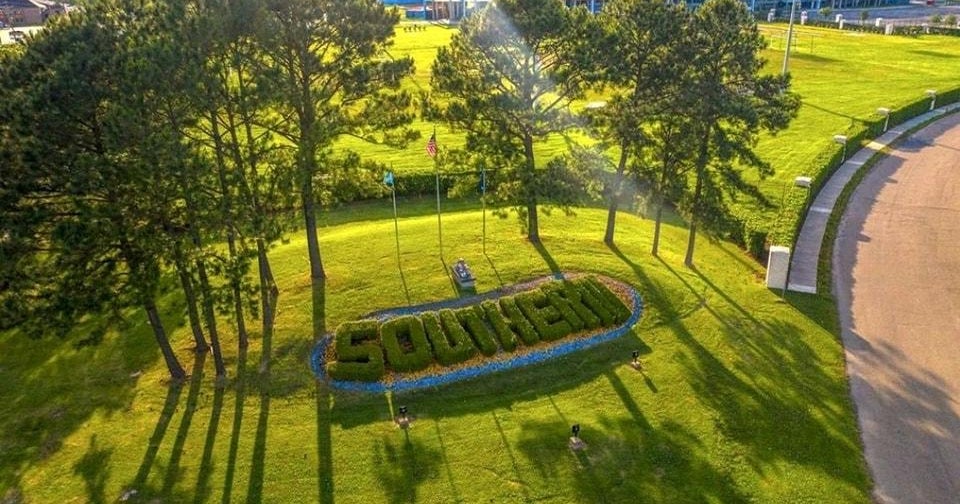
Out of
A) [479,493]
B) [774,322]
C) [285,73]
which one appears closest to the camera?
[479,493]

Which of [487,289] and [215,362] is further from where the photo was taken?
[487,289]

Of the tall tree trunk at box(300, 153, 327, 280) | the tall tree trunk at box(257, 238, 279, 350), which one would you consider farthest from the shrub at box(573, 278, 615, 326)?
the tall tree trunk at box(257, 238, 279, 350)

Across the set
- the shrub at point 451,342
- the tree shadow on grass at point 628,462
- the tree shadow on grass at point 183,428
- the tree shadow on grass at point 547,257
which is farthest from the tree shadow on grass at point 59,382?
the tree shadow on grass at point 547,257

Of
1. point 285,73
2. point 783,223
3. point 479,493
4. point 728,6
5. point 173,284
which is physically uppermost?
point 728,6

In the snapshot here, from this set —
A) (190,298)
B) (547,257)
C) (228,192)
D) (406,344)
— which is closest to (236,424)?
(190,298)

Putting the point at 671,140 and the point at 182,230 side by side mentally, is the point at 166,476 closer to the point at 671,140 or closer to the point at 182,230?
the point at 182,230

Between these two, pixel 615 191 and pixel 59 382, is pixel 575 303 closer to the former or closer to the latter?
pixel 615 191

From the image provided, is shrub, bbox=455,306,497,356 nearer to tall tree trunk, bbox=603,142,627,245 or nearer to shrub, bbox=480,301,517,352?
shrub, bbox=480,301,517,352

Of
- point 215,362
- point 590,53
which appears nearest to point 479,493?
point 215,362
